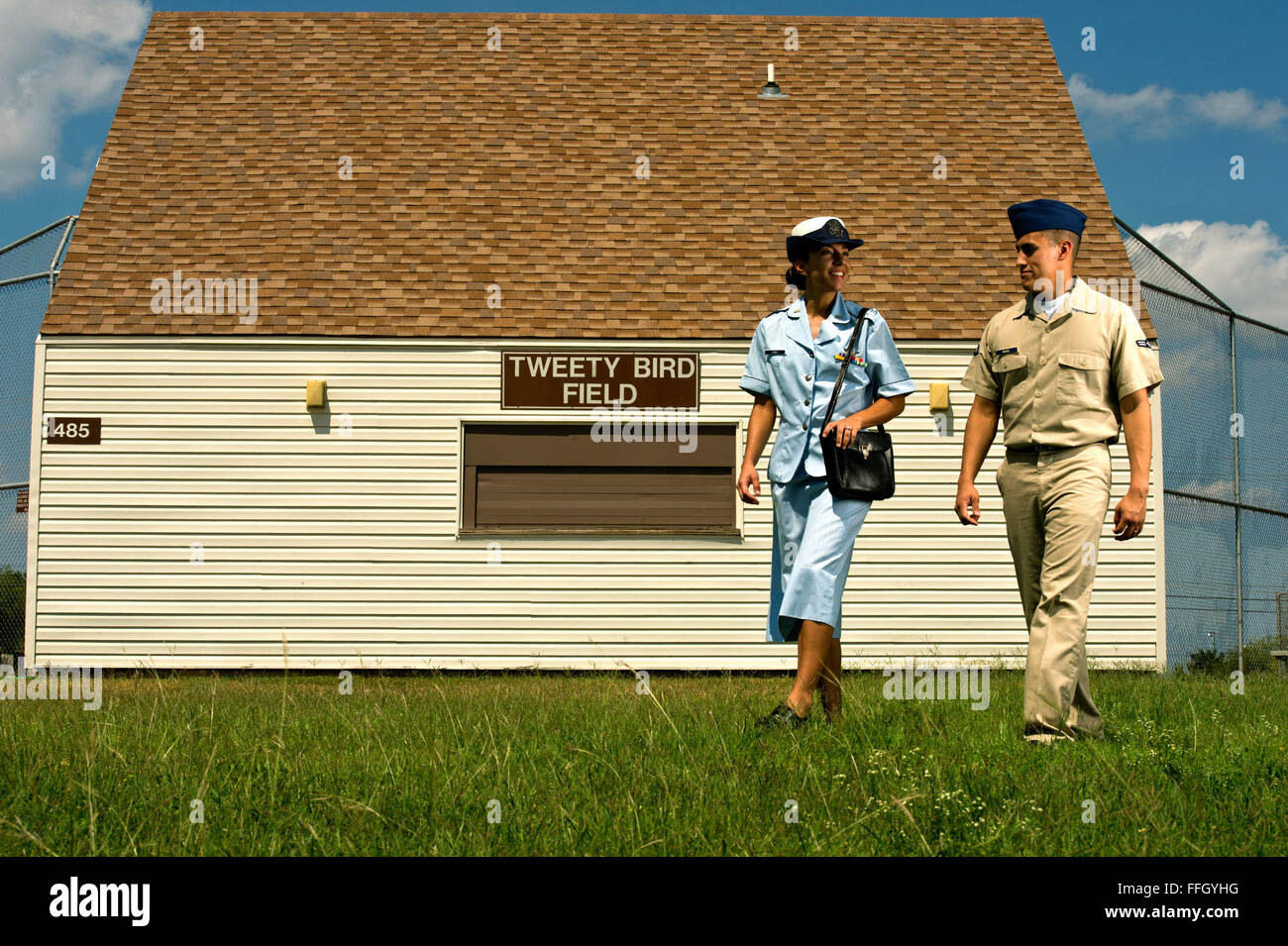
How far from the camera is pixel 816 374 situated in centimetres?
506

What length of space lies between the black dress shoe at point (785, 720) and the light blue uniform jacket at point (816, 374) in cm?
103

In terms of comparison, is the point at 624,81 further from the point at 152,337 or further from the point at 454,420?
the point at 152,337

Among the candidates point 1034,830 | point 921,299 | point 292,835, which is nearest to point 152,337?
point 921,299

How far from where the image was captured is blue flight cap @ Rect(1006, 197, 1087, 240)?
15.3ft

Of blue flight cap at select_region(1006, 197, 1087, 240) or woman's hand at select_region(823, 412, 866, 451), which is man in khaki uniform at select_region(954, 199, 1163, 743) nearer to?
blue flight cap at select_region(1006, 197, 1087, 240)

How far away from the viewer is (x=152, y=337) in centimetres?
1110

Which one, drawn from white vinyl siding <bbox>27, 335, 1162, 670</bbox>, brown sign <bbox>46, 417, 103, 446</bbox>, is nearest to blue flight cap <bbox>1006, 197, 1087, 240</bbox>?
white vinyl siding <bbox>27, 335, 1162, 670</bbox>

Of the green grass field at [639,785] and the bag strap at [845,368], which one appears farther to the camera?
the bag strap at [845,368]

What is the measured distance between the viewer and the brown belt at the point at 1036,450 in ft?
15.0

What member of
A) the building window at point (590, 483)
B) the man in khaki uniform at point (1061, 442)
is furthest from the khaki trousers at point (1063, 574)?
the building window at point (590, 483)

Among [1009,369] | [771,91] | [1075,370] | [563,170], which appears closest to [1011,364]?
[1009,369]

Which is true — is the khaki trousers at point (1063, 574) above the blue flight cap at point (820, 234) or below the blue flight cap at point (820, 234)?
below

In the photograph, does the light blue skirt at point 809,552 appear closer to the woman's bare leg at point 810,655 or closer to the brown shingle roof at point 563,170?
the woman's bare leg at point 810,655

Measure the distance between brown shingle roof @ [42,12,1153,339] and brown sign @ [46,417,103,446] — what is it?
93cm
